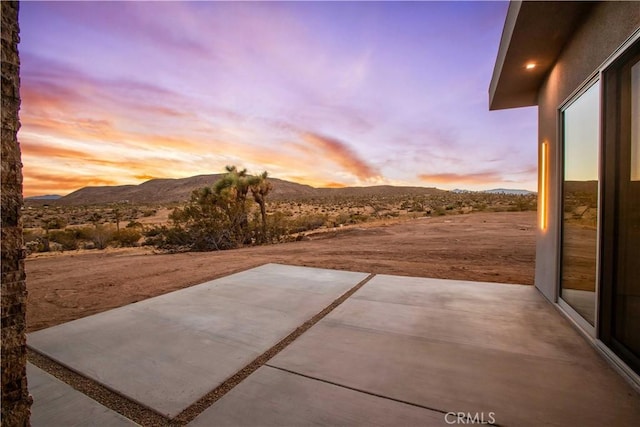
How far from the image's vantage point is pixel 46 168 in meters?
18.3

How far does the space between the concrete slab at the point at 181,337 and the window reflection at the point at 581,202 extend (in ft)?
10.9

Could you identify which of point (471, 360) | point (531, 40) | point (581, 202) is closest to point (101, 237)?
point (471, 360)

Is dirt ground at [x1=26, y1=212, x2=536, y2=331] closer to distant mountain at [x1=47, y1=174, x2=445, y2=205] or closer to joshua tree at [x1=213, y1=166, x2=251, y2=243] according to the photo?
joshua tree at [x1=213, y1=166, x2=251, y2=243]

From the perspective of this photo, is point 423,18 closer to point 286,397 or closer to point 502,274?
point 502,274

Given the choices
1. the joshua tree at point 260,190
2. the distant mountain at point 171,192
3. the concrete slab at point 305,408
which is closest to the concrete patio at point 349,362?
the concrete slab at point 305,408

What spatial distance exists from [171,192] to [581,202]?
8657 cm

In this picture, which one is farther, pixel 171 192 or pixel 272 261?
pixel 171 192

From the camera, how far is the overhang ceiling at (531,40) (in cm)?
332

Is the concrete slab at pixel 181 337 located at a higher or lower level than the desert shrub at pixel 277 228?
lower

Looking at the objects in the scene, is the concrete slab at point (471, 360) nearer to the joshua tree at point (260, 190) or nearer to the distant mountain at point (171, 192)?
the joshua tree at point (260, 190)

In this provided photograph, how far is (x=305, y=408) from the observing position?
226cm

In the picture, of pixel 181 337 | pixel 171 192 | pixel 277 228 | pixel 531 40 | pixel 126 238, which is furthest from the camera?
pixel 171 192

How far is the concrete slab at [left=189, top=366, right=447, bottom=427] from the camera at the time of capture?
2.12m

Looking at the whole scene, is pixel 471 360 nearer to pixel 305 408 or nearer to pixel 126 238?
pixel 305 408
